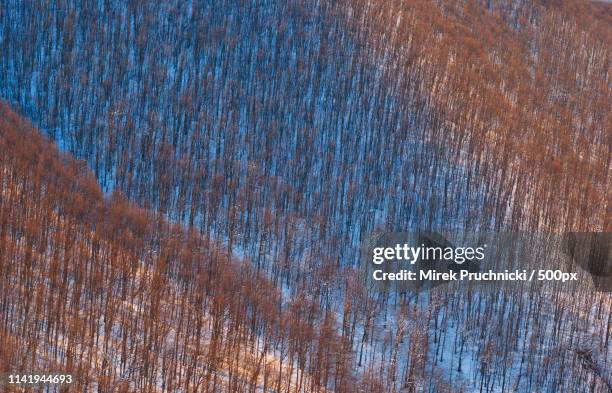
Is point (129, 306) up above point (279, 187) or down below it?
below

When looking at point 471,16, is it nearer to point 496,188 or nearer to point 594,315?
point 496,188

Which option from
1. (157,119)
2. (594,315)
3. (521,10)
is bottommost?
(594,315)

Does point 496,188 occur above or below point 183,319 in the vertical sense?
above

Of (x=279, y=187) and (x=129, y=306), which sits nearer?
(x=129, y=306)

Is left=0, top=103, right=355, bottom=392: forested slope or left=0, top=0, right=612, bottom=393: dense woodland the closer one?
left=0, top=103, right=355, bottom=392: forested slope

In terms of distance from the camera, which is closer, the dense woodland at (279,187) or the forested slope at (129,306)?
the forested slope at (129,306)

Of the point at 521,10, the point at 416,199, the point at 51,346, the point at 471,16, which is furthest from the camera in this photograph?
the point at 521,10

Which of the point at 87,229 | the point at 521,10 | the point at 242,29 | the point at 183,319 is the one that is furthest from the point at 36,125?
the point at 521,10

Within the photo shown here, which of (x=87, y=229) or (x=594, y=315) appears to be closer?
(x=87, y=229)
